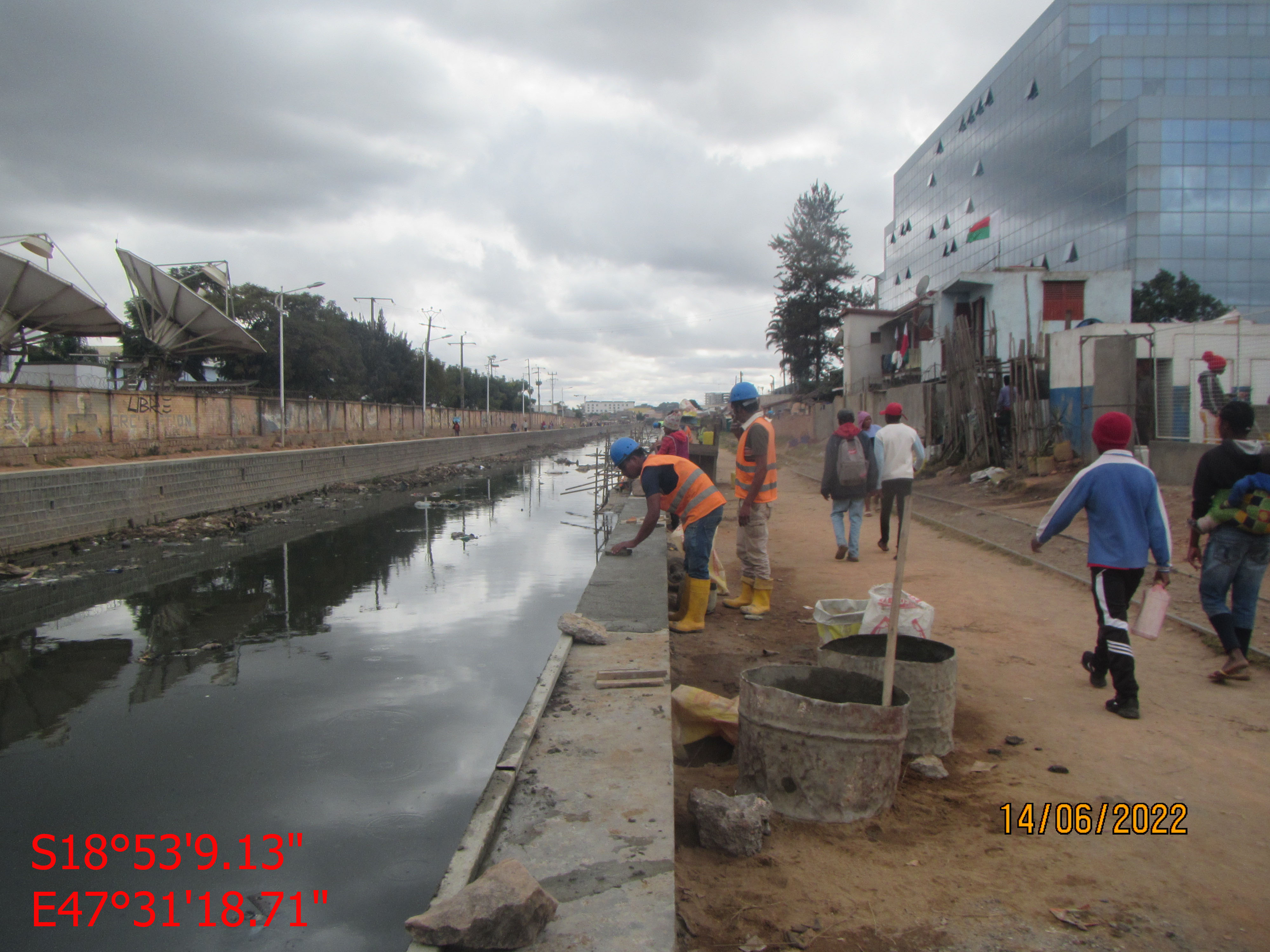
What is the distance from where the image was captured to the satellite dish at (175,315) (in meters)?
23.8

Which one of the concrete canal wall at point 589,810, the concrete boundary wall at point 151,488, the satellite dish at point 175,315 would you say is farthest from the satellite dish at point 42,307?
the concrete canal wall at point 589,810

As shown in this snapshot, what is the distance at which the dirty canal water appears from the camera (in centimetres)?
345

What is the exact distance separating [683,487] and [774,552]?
525 cm

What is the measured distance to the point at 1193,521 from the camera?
4.95 metres

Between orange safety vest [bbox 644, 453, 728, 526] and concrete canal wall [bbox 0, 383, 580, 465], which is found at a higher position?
concrete canal wall [bbox 0, 383, 580, 465]

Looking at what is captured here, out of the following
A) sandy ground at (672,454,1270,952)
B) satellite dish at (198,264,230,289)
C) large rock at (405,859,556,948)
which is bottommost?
sandy ground at (672,454,1270,952)

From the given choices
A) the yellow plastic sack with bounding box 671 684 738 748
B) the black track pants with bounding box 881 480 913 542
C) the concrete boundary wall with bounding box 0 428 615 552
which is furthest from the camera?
the concrete boundary wall with bounding box 0 428 615 552

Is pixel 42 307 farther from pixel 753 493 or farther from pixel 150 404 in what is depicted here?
pixel 753 493

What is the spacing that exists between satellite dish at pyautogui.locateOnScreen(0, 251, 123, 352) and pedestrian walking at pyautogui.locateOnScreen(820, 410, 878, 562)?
2013 centimetres

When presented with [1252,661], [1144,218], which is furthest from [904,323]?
[1252,661]

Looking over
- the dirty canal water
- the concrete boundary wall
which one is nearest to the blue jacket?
the dirty canal water

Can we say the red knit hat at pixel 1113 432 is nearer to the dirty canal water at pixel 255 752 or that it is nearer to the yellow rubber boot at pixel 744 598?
the yellow rubber boot at pixel 744 598

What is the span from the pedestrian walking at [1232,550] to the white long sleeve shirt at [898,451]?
342 cm

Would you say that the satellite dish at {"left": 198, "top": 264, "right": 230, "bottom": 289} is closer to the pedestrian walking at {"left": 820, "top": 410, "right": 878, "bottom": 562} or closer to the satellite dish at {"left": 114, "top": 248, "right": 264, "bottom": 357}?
the satellite dish at {"left": 114, "top": 248, "right": 264, "bottom": 357}
